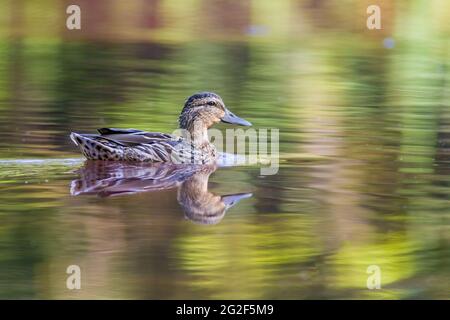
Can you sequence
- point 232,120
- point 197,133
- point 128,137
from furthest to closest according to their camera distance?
1. point 232,120
2. point 197,133
3. point 128,137

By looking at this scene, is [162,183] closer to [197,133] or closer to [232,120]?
[197,133]

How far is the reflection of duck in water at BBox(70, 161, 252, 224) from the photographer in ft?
27.6

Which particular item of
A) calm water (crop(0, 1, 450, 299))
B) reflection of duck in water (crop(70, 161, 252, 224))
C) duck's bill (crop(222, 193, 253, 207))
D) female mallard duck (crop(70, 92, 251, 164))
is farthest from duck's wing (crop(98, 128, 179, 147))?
duck's bill (crop(222, 193, 253, 207))

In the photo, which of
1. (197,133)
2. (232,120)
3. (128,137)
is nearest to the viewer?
(128,137)

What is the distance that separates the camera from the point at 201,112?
1119cm

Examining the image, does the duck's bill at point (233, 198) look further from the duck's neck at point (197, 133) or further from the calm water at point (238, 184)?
the duck's neck at point (197, 133)

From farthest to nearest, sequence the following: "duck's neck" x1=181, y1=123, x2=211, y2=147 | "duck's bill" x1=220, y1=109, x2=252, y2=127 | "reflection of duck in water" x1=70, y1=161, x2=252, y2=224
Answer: "duck's bill" x1=220, y1=109, x2=252, y2=127 < "duck's neck" x1=181, y1=123, x2=211, y2=147 < "reflection of duck in water" x1=70, y1=161, x2=252, y2=224

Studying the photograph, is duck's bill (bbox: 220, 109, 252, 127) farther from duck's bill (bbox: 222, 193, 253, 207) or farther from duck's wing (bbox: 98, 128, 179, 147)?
duck's bill (bbox: 222, 193, 253, 207)

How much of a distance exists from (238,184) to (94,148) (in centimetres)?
138

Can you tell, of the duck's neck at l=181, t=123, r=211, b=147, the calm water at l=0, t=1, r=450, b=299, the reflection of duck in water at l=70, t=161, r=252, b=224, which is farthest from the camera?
the duck's neck at l=181, t=123, r=211, b=147

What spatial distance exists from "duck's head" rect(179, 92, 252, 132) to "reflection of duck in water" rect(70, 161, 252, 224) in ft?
2.80

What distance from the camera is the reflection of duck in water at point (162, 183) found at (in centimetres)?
841

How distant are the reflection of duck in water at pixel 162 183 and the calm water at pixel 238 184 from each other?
40 mm

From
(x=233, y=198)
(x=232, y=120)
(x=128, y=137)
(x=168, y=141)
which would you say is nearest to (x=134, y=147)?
(x=128, y=137)
